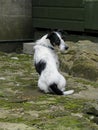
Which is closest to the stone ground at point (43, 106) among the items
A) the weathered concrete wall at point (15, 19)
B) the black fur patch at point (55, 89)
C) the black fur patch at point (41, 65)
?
the black fur patch at point (55, 89)

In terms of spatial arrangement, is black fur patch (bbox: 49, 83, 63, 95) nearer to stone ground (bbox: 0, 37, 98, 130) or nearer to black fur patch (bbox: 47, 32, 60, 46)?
stone ground (bbox: 0, 37, 98, 130)

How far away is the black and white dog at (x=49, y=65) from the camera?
6977 millimetres

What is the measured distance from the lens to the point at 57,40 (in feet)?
23.7

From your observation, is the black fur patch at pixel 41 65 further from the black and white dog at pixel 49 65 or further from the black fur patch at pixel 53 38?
the black fur patch at pixel 53 38

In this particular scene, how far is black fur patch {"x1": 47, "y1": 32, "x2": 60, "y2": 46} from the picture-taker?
7230 millimetres

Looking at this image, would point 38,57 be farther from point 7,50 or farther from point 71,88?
point 7,50

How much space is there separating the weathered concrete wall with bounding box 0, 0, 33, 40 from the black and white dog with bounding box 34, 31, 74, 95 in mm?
5747

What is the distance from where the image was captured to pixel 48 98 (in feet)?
22.5

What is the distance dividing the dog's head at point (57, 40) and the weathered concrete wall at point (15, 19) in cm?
579

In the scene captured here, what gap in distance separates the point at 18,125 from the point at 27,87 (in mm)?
2405

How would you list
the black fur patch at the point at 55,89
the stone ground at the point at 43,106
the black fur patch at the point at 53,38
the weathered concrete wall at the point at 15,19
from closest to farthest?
the stone ground at the point at 43,106, the black fur patch at the point at 55,89, the black fur patch at the point at 53,38, the weathered concrete wall at the point at 15,19

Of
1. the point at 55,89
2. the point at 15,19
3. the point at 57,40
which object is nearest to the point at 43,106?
Result: the point at 55,89

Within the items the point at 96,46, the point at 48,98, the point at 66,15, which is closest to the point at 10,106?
the point at 48,98

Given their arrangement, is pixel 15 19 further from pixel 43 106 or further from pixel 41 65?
pixel 43 106
